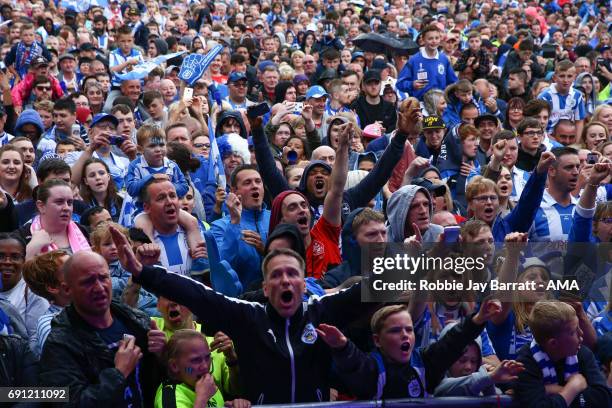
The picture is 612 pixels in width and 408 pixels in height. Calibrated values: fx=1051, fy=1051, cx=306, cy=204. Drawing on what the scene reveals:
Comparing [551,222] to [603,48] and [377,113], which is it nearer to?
[377,113]

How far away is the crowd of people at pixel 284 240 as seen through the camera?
496cm

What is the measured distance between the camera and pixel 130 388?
4766 mm

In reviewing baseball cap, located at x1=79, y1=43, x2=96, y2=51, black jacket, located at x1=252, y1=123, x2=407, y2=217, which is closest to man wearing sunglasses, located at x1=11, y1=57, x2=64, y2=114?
baseball cap, located at x1=79, y1=43, x2=96, y2=51

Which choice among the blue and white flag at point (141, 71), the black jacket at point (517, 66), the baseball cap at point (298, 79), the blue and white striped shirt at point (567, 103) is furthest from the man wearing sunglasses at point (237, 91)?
the black jacket at point (517, 66)

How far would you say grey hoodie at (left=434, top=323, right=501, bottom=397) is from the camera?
504cm

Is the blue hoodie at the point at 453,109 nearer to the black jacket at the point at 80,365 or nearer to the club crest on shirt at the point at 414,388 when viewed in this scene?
the club crest on shirt at the point at 414,388

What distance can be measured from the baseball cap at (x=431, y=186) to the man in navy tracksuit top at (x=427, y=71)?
6545 mm

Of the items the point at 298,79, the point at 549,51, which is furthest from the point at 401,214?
the point at 549,51

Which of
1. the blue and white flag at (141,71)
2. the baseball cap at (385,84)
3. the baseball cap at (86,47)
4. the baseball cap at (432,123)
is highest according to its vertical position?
the blue and white flag at (141,71)

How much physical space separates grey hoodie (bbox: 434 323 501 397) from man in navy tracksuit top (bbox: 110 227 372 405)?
0.57m

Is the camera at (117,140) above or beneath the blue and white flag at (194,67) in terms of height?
beneath

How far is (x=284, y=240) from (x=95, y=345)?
1616 mm

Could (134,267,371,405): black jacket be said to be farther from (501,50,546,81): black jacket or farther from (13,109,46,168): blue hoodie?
(501,50,546,81): black jacket

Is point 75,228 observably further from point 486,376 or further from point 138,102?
point 138,102
